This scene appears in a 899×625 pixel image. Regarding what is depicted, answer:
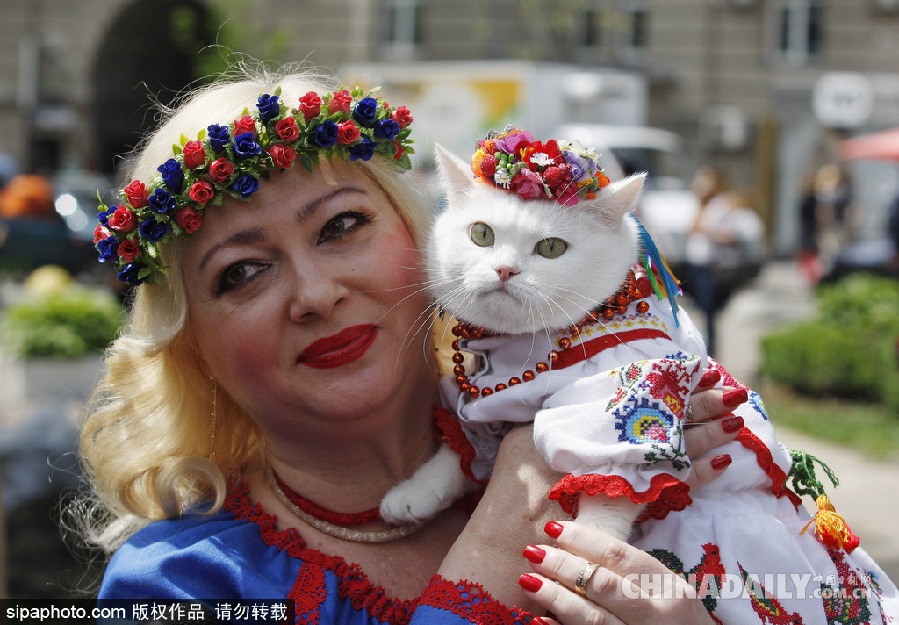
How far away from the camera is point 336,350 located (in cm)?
185

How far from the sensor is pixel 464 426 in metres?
2.01

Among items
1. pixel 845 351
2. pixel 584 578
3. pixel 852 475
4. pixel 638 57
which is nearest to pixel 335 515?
pixel 584 578

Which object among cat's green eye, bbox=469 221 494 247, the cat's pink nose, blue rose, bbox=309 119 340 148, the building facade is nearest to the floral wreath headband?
blue rose, bbox=309 119 340 148

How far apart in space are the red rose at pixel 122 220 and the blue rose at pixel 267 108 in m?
0.34

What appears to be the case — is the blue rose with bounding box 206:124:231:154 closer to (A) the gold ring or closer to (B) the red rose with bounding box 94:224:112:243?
(B) the red rose with bounding box 94:224:112:243

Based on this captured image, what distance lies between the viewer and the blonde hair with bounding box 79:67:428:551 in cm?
200

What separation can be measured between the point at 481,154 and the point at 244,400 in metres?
0.73

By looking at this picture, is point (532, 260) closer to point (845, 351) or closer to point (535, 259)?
point (535, 259)

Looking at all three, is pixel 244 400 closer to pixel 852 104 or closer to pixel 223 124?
pixel 223 124

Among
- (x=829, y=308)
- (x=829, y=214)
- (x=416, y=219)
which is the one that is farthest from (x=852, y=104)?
(x=416, y=219)

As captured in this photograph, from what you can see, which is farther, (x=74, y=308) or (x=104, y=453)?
(x=74, y=308)

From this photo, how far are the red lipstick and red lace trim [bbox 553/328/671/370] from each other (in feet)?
1.32

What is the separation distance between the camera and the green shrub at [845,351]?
316 inches

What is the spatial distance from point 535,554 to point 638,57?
70.8 ft
